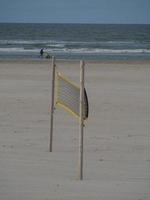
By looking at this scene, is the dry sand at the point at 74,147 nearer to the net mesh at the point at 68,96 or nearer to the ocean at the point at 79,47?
the net mesh at the point at 68,96

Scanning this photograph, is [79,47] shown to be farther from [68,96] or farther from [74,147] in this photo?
[68,96]

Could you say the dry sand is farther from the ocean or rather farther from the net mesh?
the ocean

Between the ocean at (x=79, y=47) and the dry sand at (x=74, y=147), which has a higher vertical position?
the ocean at (x=79, y=47)

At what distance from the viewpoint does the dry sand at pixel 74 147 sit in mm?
7391

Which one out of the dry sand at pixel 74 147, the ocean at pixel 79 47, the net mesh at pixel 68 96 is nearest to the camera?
the dry sand at pixel 74 147

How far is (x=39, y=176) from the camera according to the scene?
7969mm

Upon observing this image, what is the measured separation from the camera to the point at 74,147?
9.98 metres

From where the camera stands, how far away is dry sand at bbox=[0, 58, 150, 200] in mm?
7391

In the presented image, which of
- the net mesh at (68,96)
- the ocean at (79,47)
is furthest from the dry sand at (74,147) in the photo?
the ocean at (79,47)

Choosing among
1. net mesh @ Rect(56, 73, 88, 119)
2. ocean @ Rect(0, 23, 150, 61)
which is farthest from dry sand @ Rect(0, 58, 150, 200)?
ocean @ Rect(0, 23, 150, 61)

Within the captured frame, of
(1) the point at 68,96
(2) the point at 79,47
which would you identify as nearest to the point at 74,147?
(1) the point at 68,96

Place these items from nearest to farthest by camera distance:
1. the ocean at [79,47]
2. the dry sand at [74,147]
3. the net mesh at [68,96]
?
the dry sand at [74,147]
the net mesh at [68,96]
the ocean at [79,47]

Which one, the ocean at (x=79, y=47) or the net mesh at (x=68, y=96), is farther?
the ocean at (x=79, y=47)

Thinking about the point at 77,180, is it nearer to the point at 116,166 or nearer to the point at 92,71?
the point at 116,166
